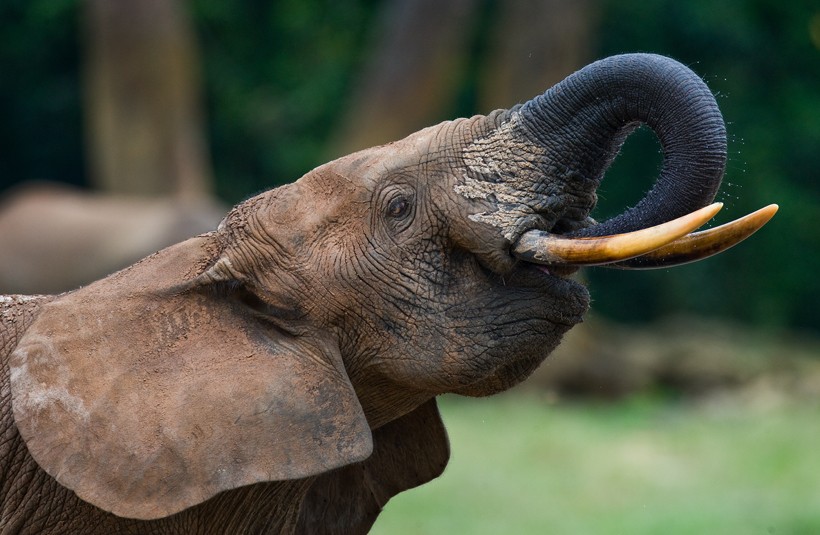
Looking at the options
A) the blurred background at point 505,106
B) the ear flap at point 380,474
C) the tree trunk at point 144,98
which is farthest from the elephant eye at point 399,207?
the tree trunk at point 144,98

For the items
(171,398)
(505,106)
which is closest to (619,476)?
(505,106)

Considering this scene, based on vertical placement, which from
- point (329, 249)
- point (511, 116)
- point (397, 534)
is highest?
point (511, 116)

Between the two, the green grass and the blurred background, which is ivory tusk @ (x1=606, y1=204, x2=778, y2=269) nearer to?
the blurred background

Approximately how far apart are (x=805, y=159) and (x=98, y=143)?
37.3 feet

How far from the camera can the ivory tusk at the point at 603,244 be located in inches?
124

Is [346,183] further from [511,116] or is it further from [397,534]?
[397,534]

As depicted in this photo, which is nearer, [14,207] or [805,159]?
[14,207]

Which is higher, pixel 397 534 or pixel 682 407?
pixel 397 534

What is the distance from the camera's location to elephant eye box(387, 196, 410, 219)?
3543 millimetres

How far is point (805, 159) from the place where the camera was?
21.7 meters

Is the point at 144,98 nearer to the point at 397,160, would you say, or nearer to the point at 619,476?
the point at 619,476

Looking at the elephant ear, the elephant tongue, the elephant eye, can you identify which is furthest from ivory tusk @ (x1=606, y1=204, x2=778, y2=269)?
the elephant ear

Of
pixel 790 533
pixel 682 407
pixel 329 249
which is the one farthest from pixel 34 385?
pixel 682 407

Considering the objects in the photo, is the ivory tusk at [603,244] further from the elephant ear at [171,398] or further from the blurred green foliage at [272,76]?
the blurred green foliage at [272,76]
